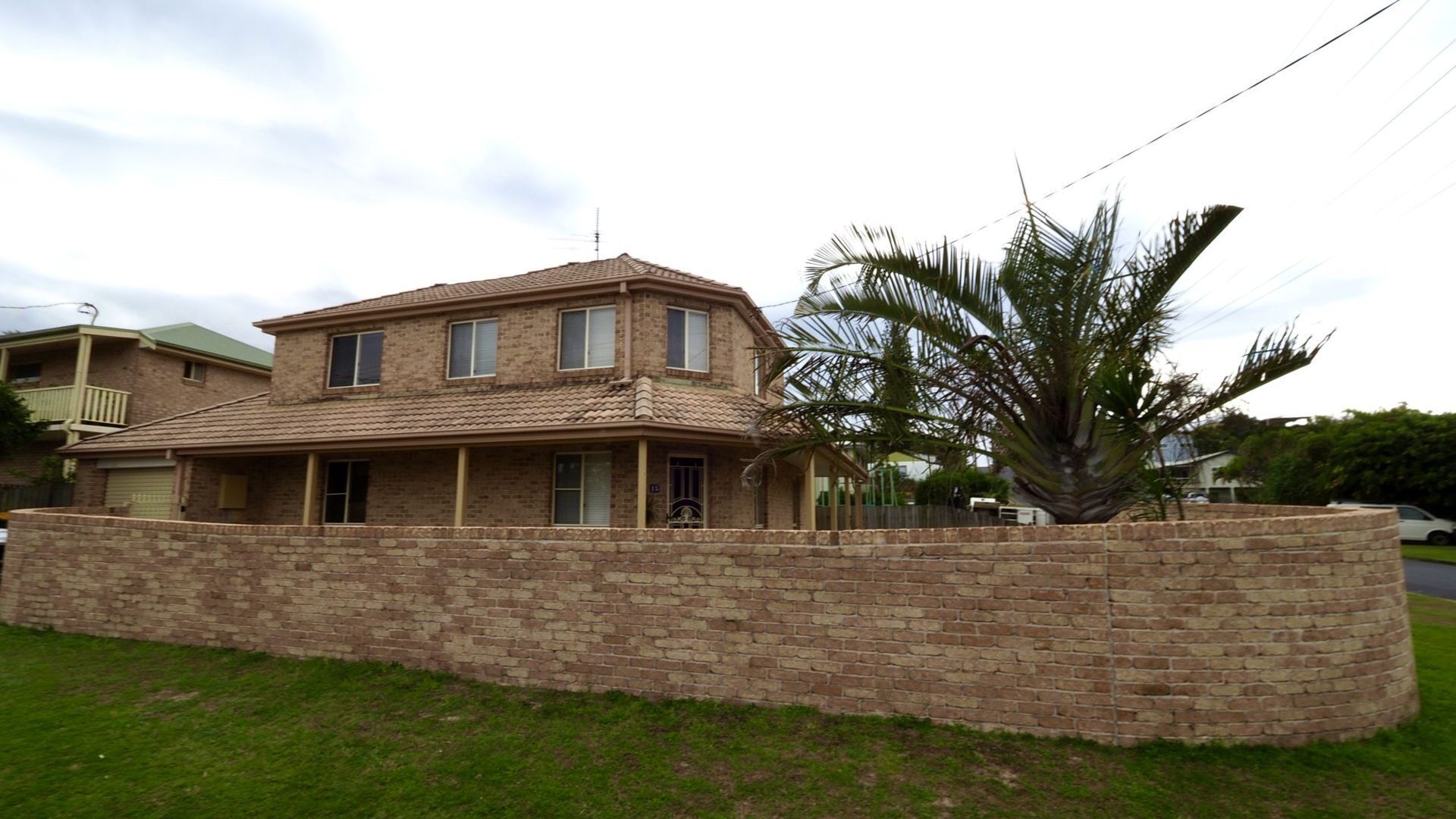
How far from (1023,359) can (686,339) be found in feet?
23.9

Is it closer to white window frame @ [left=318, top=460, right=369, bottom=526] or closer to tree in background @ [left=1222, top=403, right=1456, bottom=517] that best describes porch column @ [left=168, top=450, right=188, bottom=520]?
white window frame @ [left=318, top=460, right=369, bottom=526]

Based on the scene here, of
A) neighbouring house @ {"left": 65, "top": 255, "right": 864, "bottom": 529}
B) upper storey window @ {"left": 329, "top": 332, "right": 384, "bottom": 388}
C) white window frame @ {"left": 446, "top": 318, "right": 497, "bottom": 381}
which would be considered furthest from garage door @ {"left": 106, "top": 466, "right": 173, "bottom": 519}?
white window frame @ {"left": 446, "top": 318, "right": 497, "bottom": 381}

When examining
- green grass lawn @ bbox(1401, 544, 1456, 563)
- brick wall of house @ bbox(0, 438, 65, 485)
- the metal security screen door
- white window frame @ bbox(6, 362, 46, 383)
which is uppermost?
white window frame @ bbox(6, 362, 46, 383)

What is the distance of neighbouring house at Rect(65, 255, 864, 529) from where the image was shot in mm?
12000

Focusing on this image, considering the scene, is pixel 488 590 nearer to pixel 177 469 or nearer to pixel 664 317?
pixel 664 317

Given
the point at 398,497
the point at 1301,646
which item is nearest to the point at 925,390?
the point at 1301,646

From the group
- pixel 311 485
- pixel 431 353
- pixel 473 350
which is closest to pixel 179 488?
pixel 311 485

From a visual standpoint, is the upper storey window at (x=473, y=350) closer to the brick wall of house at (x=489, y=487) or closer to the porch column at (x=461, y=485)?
the brick wall of house at (x=489, y=487)

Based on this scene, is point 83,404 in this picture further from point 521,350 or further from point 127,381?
point 521,350

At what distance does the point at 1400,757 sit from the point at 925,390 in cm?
447

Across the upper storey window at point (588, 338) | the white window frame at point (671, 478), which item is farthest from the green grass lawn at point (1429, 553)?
the upper storey window at point (588, 338)

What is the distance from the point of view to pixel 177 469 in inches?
569

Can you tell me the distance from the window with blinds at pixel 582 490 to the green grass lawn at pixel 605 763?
561 cm

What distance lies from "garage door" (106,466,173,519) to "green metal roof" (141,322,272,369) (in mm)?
6112
